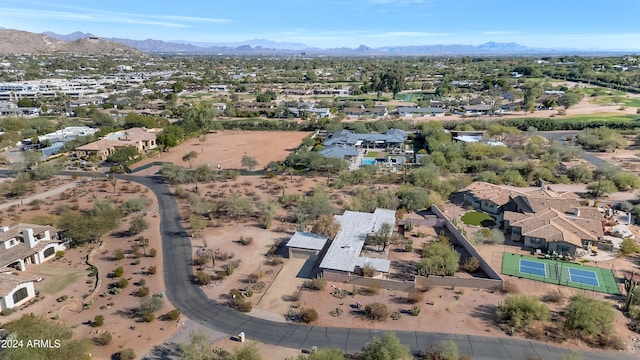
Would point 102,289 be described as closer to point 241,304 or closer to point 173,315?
point 173,315

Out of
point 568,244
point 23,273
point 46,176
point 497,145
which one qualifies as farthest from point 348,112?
point 23,273

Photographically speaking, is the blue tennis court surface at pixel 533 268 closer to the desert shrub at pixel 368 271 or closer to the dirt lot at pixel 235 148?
the desert shrub at pixel 368 271

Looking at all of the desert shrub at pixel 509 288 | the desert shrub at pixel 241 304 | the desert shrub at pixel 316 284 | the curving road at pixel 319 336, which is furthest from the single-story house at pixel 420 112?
the desert shrub at pixel 241 304

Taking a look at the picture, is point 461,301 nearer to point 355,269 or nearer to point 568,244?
point 355,269

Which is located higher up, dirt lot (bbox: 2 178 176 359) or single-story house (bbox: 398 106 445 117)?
single-story house (bbox: 398 106 445 117)

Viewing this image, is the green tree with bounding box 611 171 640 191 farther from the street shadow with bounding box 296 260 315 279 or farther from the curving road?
the street shadow with bounding box 296 260 315 279

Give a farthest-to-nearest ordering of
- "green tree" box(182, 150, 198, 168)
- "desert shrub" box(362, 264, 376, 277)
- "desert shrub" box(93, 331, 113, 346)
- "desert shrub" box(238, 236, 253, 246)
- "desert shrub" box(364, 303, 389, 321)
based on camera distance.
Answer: "green tree" box(182, 150, 198, 168) → "desert shrub" box(238, 236, 253, 246) → "desert shrub" box(362, 264, 376, 277) → "desert shrub" box(364, 303, 389, 321) → "desert shrub" box(93, 331, 113, 346)

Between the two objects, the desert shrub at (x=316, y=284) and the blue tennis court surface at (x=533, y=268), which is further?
the blue tennis court surface at (x=533, y=268)

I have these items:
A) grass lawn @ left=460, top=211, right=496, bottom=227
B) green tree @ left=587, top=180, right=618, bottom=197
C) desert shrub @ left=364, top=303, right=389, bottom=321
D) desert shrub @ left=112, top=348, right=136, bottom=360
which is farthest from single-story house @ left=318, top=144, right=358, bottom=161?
desert shrub @ left=112, top=348, right=136, bottom=360
